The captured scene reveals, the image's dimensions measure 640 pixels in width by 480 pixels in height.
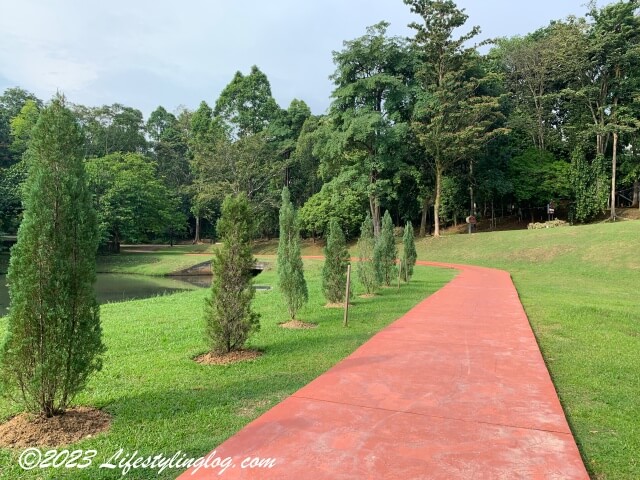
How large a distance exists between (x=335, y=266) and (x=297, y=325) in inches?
93.4

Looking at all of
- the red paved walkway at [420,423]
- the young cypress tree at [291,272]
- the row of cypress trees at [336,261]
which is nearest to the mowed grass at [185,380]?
the red paved walkway at [420,423]

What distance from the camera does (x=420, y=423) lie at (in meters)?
3.63

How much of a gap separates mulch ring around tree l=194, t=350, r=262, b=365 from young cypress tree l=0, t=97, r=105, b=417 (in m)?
2.05

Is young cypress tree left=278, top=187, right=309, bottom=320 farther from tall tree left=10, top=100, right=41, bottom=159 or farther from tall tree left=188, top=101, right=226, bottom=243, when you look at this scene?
tall tree left=10, top=100, right=41, bottom=159

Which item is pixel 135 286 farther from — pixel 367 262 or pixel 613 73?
pixel 613 73

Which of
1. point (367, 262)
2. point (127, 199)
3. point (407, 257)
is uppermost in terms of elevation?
point (127, 199)

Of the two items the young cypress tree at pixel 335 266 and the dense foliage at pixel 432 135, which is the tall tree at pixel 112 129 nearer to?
the dense foliage at pixel 432 135

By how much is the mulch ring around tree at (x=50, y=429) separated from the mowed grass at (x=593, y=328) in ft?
12.3

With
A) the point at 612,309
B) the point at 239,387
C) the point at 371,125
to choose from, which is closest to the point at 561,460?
the point at 239,387

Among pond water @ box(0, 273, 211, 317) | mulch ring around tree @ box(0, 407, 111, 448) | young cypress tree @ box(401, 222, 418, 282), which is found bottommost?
pond water @ box(0, 273, 211, 317)

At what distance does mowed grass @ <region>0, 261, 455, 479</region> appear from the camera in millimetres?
3340

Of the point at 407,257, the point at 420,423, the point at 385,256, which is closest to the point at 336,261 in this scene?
the point at 385,256

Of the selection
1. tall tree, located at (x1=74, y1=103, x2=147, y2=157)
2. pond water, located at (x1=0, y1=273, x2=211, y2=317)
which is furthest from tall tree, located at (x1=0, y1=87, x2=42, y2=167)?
pond water, located at (x1=0, y1=273, x2=211, y2=317)

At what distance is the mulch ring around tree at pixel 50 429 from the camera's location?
339 centimetres
